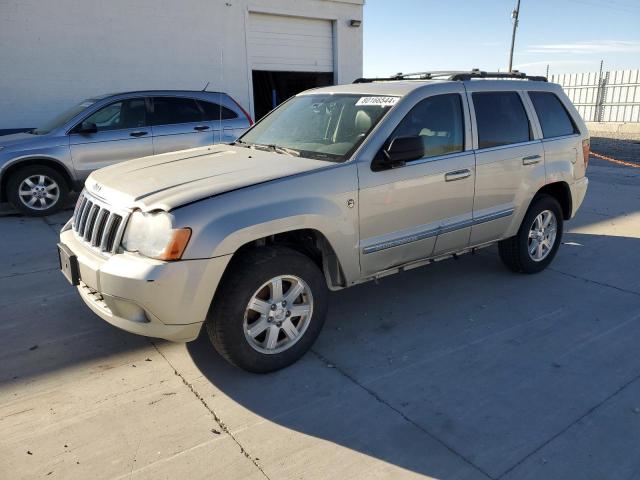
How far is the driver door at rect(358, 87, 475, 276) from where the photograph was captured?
3643 millimetres

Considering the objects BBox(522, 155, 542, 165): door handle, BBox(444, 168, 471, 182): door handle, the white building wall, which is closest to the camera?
BBox(444, 168, 471, 182): door handle

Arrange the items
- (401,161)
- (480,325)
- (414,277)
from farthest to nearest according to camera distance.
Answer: (414,277)
(480,325)
(401,161)

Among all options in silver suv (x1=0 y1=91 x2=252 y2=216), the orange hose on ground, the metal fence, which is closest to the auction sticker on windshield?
silver suv (x1=0 y1=91 x2=252 y2=216)

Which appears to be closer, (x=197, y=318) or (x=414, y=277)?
(x=197, y=318)

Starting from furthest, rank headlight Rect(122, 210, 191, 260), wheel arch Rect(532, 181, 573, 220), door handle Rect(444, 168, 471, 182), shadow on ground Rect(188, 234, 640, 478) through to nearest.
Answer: wheel arch Rect(532, 181, 573, 220) → door handle Rect(444, 168, 471, 182) → headlight Rect(122, 210, 191, 260) → shadow on ground Rect(188, 234, 640, 478)

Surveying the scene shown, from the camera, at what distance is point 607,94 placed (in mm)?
26156

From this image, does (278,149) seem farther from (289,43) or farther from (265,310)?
(289,43)

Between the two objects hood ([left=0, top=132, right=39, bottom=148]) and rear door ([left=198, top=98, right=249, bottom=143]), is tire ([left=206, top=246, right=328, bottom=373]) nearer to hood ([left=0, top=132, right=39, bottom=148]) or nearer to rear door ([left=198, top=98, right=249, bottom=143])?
rear door ([left=198, top=98, right=249, bottom=143])

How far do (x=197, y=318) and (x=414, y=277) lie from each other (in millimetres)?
2698

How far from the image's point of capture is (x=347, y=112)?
4090mm

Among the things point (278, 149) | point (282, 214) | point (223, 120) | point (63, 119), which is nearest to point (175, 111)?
point (223, 120)

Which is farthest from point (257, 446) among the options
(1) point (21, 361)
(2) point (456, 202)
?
(2) point (456, 202)

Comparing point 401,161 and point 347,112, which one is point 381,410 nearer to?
point 401,161

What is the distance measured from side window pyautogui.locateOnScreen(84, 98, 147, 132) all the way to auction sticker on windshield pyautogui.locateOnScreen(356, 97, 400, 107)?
16.8 feet
